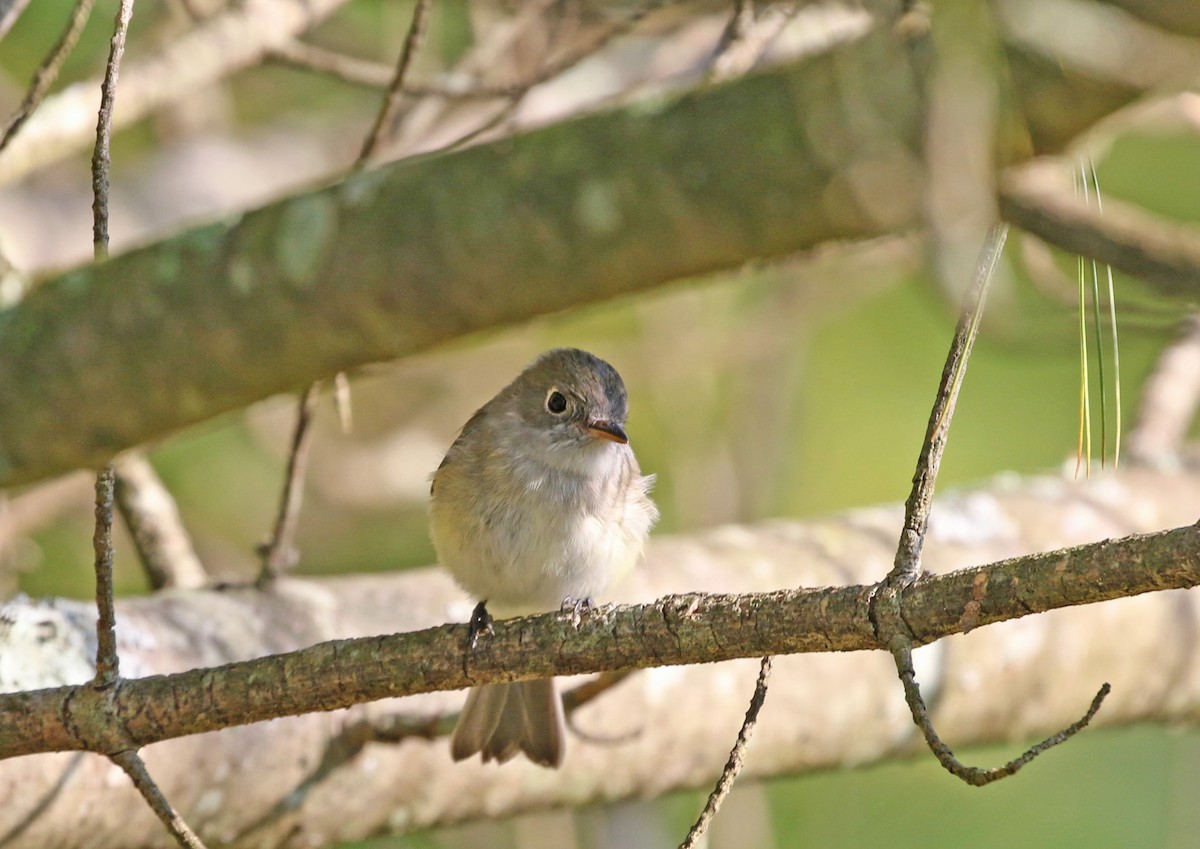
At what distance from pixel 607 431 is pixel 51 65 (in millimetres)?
1612

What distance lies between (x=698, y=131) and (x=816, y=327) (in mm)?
4814

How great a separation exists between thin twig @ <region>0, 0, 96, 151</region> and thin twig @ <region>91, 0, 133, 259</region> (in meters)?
0.57

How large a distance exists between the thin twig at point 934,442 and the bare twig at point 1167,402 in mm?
3295

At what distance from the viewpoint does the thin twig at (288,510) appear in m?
3.42

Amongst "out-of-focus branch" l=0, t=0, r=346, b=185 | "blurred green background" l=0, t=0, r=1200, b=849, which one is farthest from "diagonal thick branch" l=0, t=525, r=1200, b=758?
"blurred green background" l=0, t=0, r=1200, b=849

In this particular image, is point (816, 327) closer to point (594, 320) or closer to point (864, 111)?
point (594, 320)

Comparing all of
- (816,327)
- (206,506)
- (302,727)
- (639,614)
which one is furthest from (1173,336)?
(206,506)

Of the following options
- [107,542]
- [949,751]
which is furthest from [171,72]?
[949,751]

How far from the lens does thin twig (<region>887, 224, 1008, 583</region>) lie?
6.39 ft

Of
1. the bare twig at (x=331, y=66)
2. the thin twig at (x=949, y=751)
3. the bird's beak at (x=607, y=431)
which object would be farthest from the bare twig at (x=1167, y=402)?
the thin twig at (x=949, y=751)

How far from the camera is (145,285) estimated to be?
305 centimetres

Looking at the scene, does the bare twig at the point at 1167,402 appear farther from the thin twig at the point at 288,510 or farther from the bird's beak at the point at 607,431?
the thin twig at the point at 288,510

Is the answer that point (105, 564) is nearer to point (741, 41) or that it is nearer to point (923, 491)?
point (923, 491)

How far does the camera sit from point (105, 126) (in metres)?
2.22
